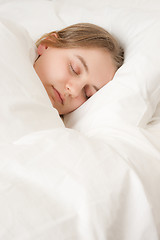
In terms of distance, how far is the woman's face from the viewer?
3.53 ft

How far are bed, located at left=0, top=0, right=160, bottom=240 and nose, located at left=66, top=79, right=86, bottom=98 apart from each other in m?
0.05

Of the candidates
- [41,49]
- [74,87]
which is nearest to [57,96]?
[74,87]

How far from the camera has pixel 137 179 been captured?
2.10ft

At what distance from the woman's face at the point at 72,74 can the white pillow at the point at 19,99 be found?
0.13 metres

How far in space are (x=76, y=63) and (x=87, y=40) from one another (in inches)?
4.8

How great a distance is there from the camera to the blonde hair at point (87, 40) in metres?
1.16

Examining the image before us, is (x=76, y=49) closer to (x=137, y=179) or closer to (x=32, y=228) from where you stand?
(x=137, y=179)

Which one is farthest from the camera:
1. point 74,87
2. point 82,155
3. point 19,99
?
point 74,87

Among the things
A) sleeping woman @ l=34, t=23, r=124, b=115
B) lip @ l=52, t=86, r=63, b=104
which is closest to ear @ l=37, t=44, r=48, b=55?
sleeping woman @ l=34, t=23, r=124, b=115

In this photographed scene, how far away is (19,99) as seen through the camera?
82 cm

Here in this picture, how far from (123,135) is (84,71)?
36 cm

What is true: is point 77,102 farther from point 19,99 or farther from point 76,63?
point 19,99

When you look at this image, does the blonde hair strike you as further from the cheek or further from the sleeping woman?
the cheek

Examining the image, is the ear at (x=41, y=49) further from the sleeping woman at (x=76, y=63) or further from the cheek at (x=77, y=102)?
the cheek at (x=77, y=102)
